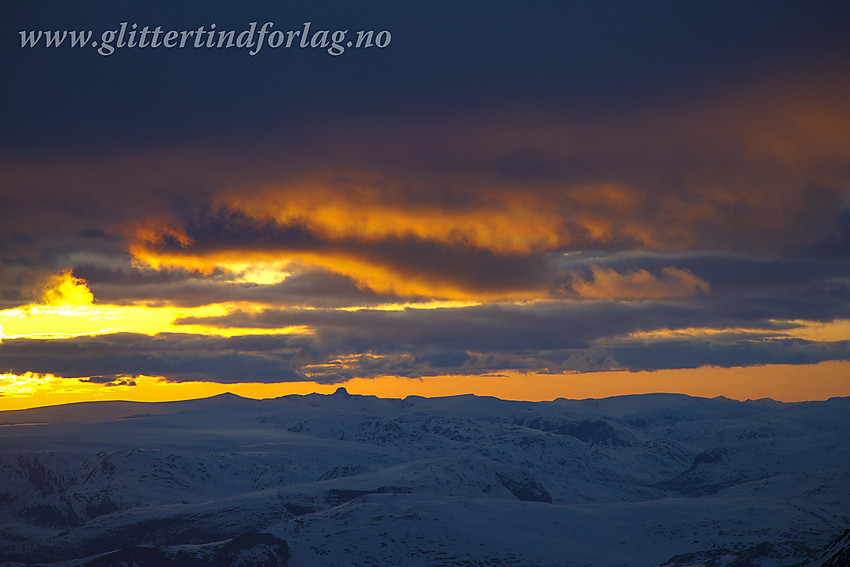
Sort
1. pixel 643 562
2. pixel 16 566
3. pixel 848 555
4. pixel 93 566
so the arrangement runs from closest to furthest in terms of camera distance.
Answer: pixel 848 555
pixel 93 566
pixel 16 566
pixel 643 562

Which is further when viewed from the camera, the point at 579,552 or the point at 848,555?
the point at 579,552

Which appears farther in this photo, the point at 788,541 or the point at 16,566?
the point at 788,541

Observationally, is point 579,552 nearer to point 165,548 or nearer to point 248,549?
point 248,549

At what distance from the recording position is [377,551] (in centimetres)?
18700

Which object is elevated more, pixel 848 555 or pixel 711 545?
pixel 848 555

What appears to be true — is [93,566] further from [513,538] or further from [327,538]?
[513,538]

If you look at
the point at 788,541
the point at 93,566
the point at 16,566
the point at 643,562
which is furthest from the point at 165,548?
the point at 788,541

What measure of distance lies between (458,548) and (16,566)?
304ft

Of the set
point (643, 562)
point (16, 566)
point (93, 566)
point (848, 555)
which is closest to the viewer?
point (848, 555)

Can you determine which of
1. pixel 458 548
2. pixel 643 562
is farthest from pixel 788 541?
pixel 458 548

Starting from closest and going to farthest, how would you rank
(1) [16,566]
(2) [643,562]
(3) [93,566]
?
A: (3) [93,566] → (1) [16,566] → (2) [643,562]

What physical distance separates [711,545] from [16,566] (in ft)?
500

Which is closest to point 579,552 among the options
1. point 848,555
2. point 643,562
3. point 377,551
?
point 643,562

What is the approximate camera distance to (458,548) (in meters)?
188
